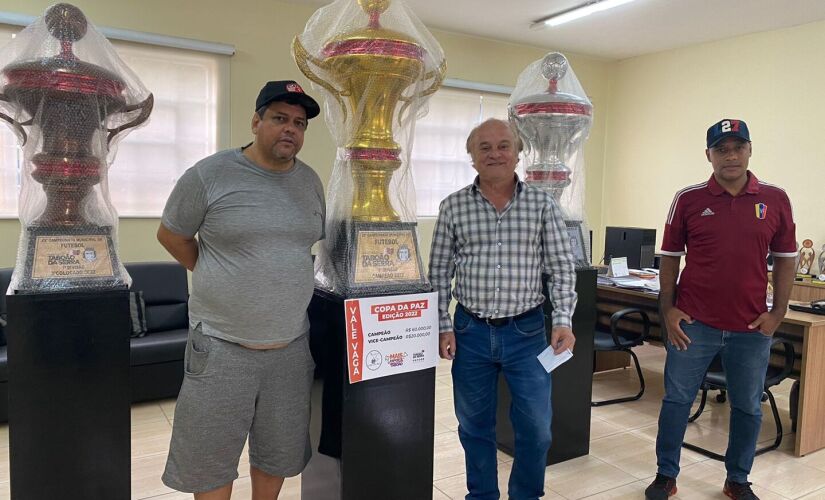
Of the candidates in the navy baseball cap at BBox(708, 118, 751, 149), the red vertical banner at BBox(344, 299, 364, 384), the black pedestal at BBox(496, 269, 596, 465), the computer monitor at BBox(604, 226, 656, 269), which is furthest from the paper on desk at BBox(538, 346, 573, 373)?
the computer monitor at BBox(604, 226, 656, 269)

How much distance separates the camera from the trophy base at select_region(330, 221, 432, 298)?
1.65 metres

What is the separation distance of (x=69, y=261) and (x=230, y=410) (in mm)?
669

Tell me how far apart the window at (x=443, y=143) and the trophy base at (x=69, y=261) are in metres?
3.43

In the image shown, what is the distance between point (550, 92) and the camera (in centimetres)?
245

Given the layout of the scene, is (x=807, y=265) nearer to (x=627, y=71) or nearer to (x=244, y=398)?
(x=627, y=71)

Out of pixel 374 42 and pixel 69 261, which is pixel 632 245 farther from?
pixel 69 261

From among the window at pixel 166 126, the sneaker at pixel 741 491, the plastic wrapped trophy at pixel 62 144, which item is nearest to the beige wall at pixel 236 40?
the window at pixel 166 126

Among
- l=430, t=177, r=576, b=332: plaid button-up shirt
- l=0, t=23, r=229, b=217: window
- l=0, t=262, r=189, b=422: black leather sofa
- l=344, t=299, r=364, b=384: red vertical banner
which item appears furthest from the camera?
l=0, t=23, r=229, b=217: window

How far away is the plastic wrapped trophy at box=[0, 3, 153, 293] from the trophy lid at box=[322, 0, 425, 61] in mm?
709

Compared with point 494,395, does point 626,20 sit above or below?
above

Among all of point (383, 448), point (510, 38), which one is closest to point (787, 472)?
point (383, 448)

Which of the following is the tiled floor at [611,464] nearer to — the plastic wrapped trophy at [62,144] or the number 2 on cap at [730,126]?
the plastic wrapped trophy at [62,144]

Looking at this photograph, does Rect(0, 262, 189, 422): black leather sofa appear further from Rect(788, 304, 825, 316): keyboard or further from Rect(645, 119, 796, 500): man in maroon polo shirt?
Rect(788, 304, 825, 316): keyboard

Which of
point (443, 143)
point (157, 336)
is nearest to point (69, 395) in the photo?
point (157, 336)
